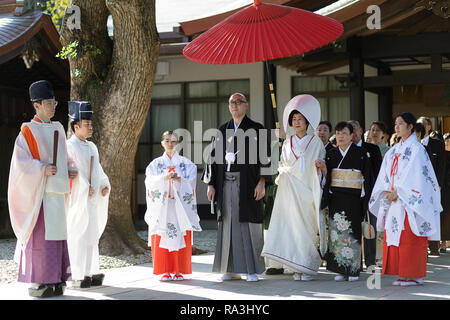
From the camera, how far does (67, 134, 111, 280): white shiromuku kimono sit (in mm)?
6551

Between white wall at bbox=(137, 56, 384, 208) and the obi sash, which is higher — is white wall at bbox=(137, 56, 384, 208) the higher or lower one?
the higher one

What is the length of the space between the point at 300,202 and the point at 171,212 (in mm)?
1497

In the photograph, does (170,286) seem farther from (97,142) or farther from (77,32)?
(77,32)

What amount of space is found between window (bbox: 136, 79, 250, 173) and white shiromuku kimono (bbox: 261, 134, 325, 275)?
643 centimetres

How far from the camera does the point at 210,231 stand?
12828mm

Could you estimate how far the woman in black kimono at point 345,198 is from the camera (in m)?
6.92

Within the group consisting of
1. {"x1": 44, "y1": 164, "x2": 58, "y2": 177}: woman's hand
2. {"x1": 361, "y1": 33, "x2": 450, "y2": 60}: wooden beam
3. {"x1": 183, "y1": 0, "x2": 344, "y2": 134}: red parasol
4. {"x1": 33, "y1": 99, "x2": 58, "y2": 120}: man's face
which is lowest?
{"x1": 44, "y1": 164, "x2": 58, "y2": 177}: woman's hand

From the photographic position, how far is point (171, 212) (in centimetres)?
745

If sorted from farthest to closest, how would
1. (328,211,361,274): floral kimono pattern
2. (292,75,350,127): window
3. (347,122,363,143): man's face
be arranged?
(292,75,350,127): window < (347,122,363,143): man's face < (328,211,361,274): floral kimono pattern

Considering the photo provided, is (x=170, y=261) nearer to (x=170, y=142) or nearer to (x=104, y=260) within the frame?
(x=170, y=142)

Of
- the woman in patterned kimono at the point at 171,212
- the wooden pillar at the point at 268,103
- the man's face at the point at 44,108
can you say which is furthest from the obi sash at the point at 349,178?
the wooden pillar at the point at 268,103

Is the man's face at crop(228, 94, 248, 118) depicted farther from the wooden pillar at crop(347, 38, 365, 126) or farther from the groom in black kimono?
the wooden pillar at crop(347, 38, 365, 126)

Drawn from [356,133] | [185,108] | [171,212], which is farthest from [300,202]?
[185,108]

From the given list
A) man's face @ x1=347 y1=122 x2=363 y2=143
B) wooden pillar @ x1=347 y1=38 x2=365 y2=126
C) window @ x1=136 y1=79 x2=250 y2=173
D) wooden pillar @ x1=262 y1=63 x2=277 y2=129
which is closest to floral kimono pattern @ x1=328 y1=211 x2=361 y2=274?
man's face @ x1=347 y1=122 x2=363 y2=143
